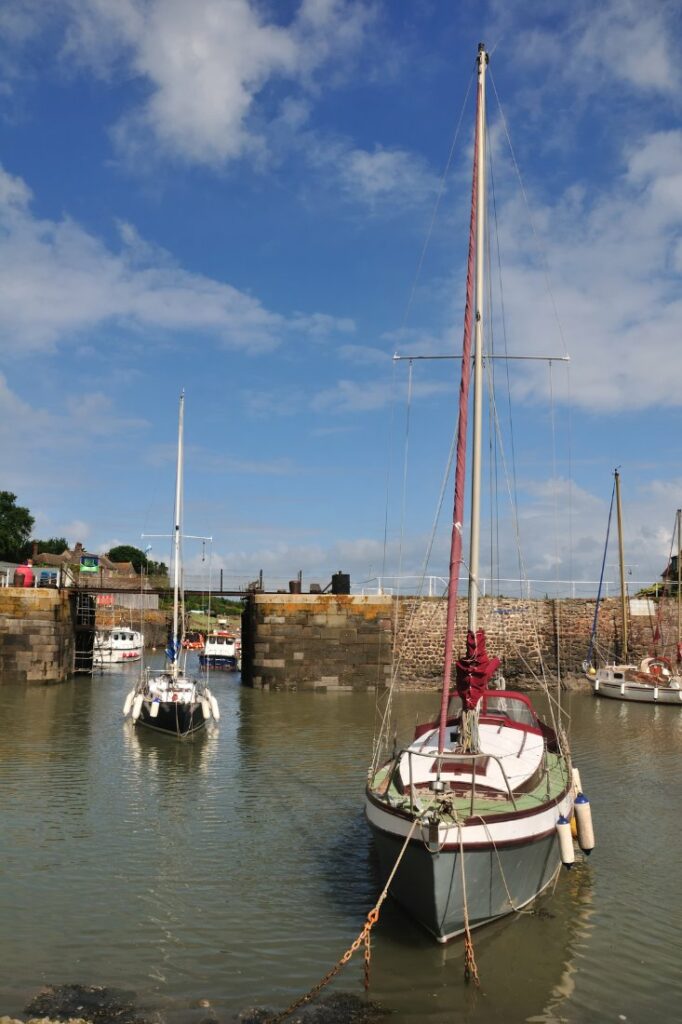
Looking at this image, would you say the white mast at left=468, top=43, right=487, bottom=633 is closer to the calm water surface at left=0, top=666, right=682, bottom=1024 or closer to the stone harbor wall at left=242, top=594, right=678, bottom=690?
the calm water surface at left=0, top=666, right=682, bottom=1024

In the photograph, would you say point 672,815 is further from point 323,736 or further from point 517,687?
point 517,687

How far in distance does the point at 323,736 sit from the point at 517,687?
16.9 m

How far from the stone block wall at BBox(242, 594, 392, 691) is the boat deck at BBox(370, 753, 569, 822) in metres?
24.4

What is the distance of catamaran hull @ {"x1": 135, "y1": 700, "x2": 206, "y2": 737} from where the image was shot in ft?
79.2

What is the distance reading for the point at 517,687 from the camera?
39.0 metres

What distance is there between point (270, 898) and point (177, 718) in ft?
43.4

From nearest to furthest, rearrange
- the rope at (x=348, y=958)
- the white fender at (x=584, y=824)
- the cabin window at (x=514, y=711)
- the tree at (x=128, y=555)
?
the rope at (x=348, y=958)
the white fender at (x=584, y=824)
the cabin window at (x=514, y=711)
the tree at (x=128, y=555)

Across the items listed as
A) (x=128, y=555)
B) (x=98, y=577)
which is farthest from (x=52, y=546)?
(x=98, y=577)

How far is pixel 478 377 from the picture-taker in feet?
43.9

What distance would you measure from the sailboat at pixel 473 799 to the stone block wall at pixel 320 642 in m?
22.0

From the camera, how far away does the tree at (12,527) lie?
292ft

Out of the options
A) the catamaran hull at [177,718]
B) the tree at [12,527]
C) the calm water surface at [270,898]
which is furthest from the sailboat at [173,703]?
the tree at [12,527]

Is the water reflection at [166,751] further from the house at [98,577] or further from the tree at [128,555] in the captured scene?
the tree at [128,555]

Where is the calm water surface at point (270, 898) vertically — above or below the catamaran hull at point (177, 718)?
below
